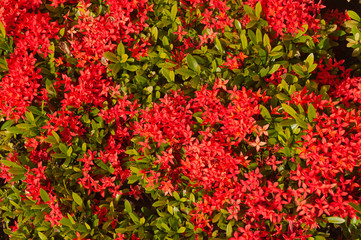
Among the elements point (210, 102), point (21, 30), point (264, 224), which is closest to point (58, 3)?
A: point (21, 30)

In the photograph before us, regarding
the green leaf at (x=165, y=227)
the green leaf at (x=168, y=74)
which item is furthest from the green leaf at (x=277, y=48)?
the green leaf at (x=165, y=227)

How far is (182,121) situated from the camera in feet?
9.86

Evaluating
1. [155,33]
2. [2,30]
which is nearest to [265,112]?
[155,33]

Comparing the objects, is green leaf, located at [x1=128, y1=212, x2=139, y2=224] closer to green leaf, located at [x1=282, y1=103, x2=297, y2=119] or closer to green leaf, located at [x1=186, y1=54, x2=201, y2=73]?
green leaf, located at [x1=186, y1=54, x2=201, y2=73]

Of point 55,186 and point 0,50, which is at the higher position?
point 0,50

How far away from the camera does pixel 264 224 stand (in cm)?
296

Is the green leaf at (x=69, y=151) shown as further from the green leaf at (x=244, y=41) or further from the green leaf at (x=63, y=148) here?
the green leaf at (x=244, y=41)

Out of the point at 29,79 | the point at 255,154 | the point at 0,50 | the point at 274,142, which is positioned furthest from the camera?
the point at 0,50

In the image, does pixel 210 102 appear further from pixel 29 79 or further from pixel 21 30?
pixel 21 30

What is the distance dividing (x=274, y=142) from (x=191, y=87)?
994 millimetres

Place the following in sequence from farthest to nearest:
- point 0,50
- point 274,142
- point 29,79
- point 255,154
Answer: point 0,50
point 29,79
point 255,154
point 274,142

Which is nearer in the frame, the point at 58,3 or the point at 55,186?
the point at 55,186

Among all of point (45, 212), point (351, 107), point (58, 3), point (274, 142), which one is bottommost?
point (45, 212)

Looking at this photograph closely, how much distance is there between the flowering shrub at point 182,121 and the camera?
9.14ft
